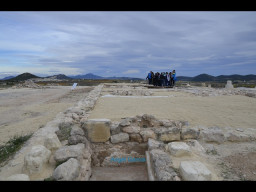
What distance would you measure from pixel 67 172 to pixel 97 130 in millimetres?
1661

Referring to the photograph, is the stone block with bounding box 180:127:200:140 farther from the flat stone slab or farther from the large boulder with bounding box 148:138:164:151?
the flat stone slab

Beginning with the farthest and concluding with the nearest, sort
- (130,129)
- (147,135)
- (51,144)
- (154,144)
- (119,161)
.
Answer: (130,129) → (147,135) → (119,161) → (154,144) → (51,144)

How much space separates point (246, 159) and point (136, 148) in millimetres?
2424

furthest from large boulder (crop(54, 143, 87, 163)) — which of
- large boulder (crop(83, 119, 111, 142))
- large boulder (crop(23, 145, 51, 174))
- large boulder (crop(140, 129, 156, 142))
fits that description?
large boulder (crop(140, 129, 156, 142))

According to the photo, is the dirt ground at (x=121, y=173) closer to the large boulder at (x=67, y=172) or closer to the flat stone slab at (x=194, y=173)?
the large boulder at (x=67, y=172)

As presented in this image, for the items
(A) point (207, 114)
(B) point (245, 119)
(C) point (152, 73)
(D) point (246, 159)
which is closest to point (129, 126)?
(D) point (246, 159)

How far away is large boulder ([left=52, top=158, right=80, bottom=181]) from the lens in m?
2.77

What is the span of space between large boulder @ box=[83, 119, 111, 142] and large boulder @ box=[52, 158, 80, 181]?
1.34 metres

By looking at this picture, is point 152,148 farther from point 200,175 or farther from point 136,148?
point 200,175

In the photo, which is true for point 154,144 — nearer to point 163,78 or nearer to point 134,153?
point 134,153

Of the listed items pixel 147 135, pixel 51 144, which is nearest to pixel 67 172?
pixel 51 144

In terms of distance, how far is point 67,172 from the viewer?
2.84 meters

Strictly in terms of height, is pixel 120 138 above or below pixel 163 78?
below

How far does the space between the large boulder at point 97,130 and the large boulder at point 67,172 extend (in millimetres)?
1336
